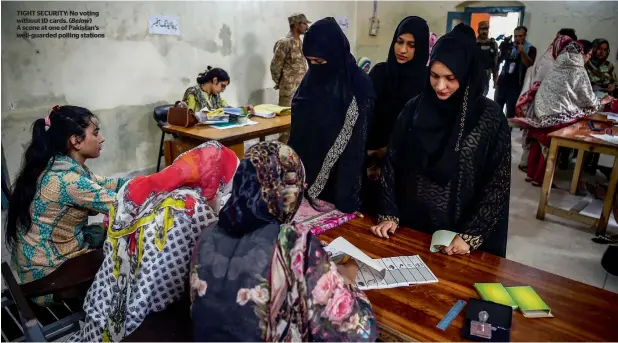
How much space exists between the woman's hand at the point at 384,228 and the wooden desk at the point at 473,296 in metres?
0.06

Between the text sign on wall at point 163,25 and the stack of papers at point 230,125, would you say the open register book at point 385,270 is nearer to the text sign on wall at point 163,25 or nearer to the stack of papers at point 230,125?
the stack of papers at point 230,125

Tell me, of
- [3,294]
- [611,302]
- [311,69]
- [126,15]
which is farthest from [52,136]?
[126,15]

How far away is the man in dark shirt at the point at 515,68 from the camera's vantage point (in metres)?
5.21

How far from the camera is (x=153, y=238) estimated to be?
1.09m

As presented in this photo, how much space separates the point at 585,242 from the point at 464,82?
2204 mm

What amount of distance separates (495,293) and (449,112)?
2.02 feet

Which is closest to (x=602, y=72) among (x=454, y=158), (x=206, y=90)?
(x=206, y=90)

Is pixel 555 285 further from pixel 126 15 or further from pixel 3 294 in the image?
pixel 126 15

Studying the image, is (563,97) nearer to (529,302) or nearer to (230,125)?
(230,125)

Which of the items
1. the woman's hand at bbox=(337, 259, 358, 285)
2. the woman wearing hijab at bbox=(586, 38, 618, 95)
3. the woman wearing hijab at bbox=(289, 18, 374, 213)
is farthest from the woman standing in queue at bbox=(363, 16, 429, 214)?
the woman wearing hijab at bbox=(586, 38, 618, 95)

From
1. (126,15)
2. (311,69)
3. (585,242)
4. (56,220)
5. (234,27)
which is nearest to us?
(56,220)

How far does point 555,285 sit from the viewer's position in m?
1.19

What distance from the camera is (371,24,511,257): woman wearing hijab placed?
54.3 inches

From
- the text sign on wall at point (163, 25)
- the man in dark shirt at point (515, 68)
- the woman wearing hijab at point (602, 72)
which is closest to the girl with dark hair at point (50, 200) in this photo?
the text sign on wall at point (163, 25)
